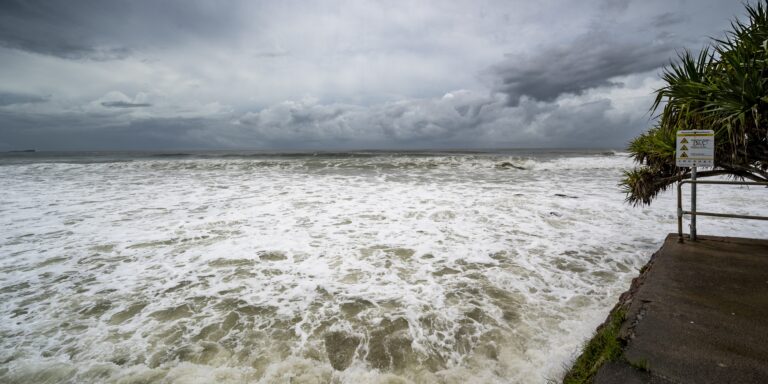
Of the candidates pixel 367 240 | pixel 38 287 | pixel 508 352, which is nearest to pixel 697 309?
pixel 508 352

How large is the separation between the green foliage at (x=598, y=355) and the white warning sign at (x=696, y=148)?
337cm

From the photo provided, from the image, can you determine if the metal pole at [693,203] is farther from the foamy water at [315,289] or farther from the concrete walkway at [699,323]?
the foamy water at [315,289]

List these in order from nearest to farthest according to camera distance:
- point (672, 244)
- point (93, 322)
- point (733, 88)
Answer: point (93, 322) < point (733, 88) < point (672, 244)

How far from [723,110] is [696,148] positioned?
60 cm

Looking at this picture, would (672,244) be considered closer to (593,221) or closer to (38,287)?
(593,221)

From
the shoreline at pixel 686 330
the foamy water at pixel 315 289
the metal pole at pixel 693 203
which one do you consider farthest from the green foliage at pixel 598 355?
the metal pole at pixel 693 203

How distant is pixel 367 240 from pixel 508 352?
14.5 ft

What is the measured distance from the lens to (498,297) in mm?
4809

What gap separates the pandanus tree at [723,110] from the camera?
15.4 ft

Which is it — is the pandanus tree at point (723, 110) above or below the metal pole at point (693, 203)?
above

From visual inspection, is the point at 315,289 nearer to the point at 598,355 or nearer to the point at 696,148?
the point at 598,355

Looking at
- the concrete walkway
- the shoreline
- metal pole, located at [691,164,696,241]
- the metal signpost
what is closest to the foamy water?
the shoreline

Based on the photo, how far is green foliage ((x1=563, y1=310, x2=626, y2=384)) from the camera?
8.79 ft

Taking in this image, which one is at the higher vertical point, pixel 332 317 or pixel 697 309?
pixel 697 309
